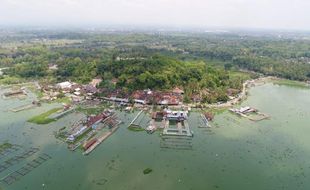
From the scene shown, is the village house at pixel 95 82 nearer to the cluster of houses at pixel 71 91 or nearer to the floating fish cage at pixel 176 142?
the cluster of houses at pixel 71 91

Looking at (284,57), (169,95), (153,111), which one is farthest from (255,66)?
(153,111)

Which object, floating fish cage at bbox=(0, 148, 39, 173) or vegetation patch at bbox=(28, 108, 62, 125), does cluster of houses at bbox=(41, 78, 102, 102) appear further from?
floating fish cage at bbox=(0, 148, 39, 173)

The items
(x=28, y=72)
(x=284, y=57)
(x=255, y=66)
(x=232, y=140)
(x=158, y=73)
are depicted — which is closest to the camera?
(x=232, y=140)

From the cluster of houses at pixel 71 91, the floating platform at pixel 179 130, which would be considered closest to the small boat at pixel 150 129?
the floating platform at pixel 179 130

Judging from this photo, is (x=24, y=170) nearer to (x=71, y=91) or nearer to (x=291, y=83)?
(x=71, y=91)

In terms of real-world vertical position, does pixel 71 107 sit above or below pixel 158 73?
below

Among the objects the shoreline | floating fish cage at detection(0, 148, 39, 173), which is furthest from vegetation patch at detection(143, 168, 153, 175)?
the shoreline

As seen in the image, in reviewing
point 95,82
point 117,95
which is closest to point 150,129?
point 117,95

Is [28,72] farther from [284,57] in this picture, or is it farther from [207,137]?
[284,57]
